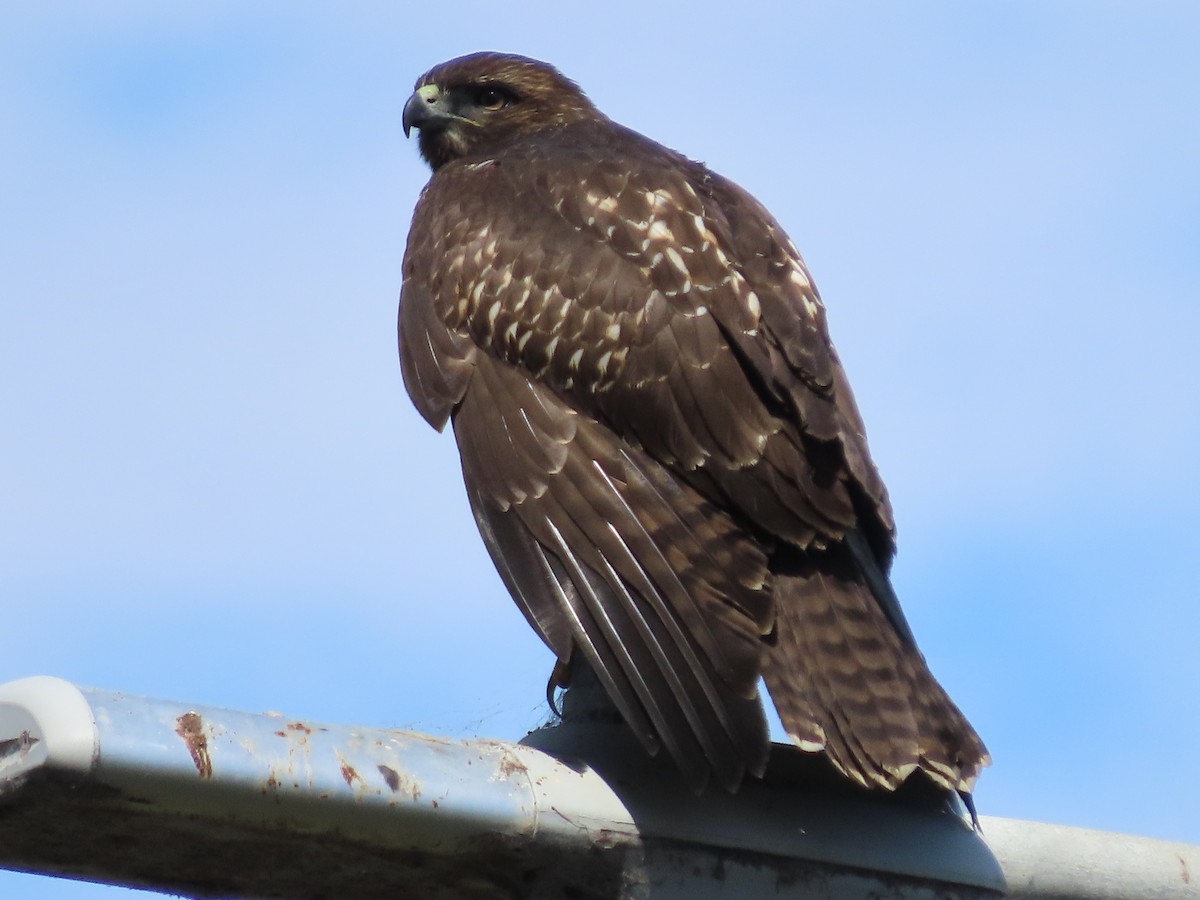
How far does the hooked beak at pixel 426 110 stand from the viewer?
6.39 metres

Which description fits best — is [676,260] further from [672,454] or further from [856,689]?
[856,689]

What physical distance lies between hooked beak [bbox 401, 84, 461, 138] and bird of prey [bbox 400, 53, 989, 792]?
90 cm

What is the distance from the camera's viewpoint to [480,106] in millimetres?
6500

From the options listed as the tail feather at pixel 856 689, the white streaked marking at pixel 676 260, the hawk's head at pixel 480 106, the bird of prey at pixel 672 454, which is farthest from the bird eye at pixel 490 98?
the tail feather at pixel 856 689

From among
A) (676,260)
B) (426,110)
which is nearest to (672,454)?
(676,260)

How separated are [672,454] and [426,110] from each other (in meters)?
2.52

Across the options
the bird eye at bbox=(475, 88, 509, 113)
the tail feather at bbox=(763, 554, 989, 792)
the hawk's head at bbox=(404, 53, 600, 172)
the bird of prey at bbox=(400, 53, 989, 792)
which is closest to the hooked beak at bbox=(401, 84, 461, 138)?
the hawk's head at bbox=(404, 53, 600, 172)

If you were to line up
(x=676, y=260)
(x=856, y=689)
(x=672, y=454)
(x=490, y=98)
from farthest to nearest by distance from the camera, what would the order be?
1. (x=490, y=98)
2. (x=676, y=260)
3. (x=672, y=454)
4. (x=856, y=689)

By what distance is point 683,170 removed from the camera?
5.33m

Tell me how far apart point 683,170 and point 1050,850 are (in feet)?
8.16

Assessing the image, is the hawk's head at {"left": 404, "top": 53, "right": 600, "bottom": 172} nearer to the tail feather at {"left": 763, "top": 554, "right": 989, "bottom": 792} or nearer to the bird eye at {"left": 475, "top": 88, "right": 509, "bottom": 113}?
the bird eye at {"left": 475, "top": 88, "right": 509, "bottom": 113}

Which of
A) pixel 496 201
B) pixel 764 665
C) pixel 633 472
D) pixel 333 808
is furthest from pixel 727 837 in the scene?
pixel 496 201

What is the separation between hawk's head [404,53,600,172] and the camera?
6.41m

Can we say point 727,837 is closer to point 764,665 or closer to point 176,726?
point 764,665
